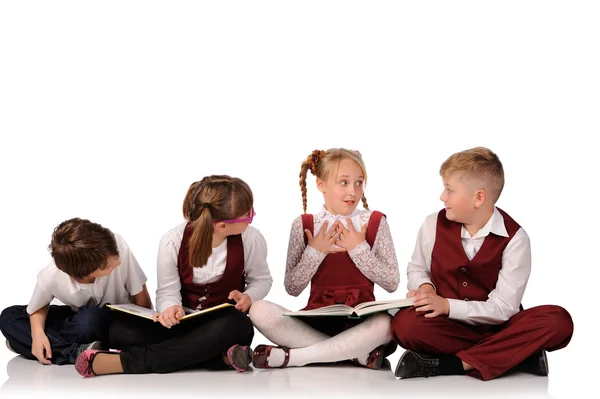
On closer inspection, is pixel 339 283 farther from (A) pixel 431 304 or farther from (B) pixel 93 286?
(B) pixel 93 286

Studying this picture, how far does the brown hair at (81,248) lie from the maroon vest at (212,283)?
1.20 feet

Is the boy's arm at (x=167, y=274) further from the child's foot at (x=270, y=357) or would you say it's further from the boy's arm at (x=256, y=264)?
the child's foot at (x=270, y=357)

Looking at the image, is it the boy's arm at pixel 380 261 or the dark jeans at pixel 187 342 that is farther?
the boy's arm at pixel 380 261

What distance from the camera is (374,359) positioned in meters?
4.51

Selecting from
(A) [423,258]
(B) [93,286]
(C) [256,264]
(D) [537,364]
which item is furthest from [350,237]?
(B) [93,286]

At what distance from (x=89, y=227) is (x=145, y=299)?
1.81 feet

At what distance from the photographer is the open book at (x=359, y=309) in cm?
430

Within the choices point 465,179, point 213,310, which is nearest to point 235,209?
point 213,310

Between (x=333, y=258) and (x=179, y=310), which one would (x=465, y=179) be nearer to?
(x=333, y=258)

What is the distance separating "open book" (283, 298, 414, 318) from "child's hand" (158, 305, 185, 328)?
0.50 meters

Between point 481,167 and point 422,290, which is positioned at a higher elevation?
point 481,167

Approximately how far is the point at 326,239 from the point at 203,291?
685 mm

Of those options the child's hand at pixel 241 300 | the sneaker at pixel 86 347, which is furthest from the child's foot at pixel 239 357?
the sneaker at pixel 86 347

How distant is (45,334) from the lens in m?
4.72
